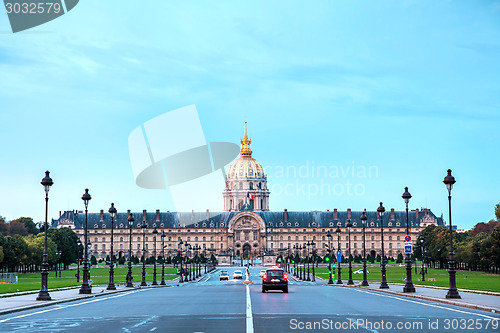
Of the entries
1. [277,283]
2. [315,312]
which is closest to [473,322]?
[315,312]

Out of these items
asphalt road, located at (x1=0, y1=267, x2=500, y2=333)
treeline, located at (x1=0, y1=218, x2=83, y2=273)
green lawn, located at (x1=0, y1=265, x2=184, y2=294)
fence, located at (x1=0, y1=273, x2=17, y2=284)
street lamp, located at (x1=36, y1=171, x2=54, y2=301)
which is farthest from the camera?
treeline, located at (x1=0, y1=218, x2=83, y2=273)

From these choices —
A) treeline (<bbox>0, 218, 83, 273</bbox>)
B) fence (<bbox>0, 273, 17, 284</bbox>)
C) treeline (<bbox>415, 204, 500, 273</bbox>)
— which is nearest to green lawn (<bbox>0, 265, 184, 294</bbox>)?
fence (<bbox>0, 273, 17, 284</bbox>)

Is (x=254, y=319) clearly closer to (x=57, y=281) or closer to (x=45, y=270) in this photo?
(x=45, y=270)

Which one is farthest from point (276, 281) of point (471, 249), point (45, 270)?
point (471, 249)

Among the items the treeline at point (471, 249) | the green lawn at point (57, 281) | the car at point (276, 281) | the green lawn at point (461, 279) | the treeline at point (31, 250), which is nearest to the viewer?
the car at point (276, 281)

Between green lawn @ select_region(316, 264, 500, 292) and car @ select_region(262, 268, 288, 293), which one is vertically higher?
car @ select_region(262, 268, 288, 293)

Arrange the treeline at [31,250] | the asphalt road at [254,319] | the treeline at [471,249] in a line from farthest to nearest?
the treeline at [31,250]
the treeline at [471,249]
the asphalt road at [254,319]

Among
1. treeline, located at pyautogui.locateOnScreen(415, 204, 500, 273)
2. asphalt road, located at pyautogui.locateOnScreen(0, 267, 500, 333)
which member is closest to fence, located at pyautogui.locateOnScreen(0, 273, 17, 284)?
treeline, located at pyautogui.locateOnScreen(415, 204, 500, 273)

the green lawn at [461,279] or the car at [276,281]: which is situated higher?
the car at [276,281]

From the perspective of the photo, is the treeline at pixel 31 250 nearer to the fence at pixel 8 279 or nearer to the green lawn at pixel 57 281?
the green lawn at pixel 57 281

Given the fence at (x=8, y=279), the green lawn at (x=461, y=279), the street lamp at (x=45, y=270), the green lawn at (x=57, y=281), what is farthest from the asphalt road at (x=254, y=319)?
the fence at (x=8, y=279)

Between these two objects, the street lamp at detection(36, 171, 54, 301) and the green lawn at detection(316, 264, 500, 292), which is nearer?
the street lamp at detection(36, 171, 54, 301)

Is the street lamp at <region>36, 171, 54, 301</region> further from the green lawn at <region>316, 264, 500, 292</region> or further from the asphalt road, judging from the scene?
the green lawn at <region>316, 264, 500, 292</region>

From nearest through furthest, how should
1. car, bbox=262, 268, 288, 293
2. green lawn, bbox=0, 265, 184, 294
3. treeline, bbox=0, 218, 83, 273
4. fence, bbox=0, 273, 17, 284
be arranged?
car, bbox=262, 268, 288, 293 → green lawn, bbox=0, 265, 184, 294 → fence, bbox=0, 273, 17, 284 → treeline, bbox=0, 218, 83, 273
